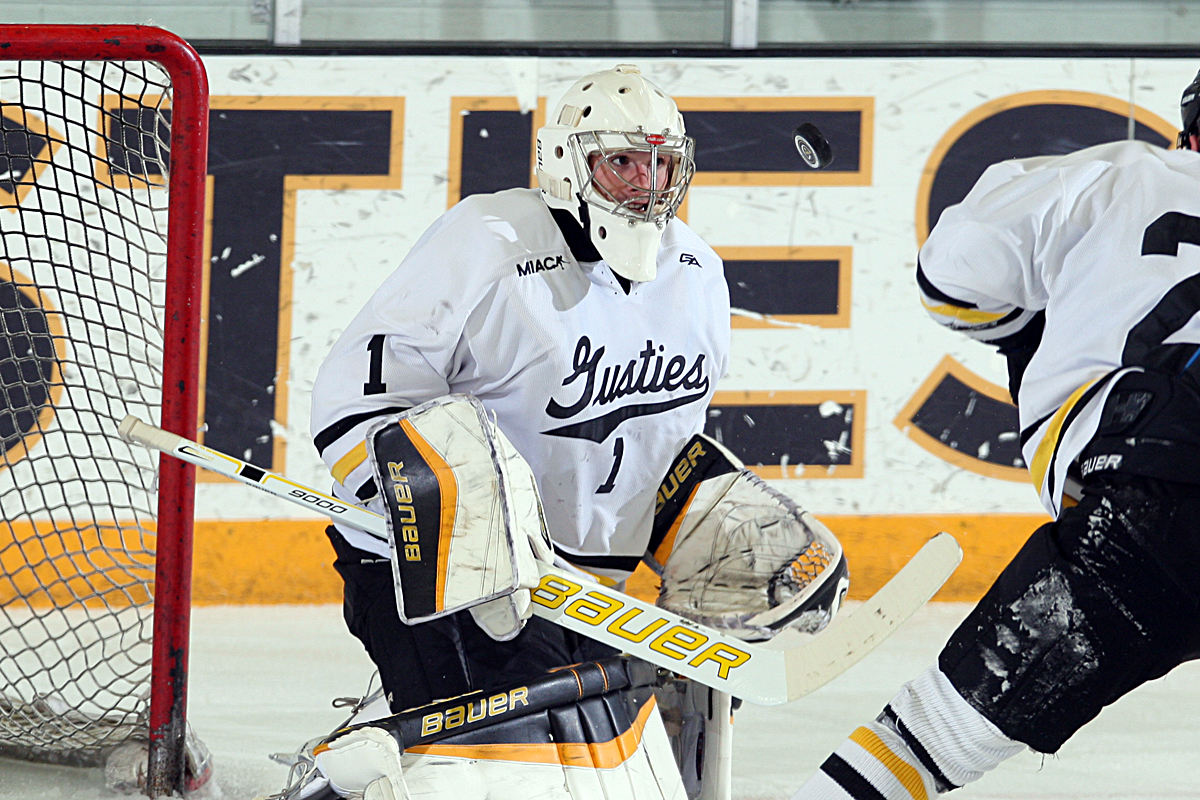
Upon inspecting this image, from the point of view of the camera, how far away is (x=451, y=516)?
4.59ft

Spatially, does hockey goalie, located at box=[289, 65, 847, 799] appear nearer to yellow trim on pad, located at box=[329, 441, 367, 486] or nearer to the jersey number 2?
yellow trim on pad, located at box=[329, 441, 367, 486]

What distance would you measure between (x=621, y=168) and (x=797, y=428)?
5.06 feet

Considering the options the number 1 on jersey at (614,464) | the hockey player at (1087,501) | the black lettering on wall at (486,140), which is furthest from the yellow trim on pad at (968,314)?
the black lettering on wall at (486,140)

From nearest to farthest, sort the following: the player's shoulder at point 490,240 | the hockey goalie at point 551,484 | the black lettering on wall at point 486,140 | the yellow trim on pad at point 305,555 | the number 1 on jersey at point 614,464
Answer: the hockey goalie at point 551,484, the player's shoulder at point 490,240, the number 1 on jersey at point 614,464, the yellow trim on pad at point 305,555, the black lettering on wall at point 486,140

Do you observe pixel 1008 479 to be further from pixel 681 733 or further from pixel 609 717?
pixel 609 717

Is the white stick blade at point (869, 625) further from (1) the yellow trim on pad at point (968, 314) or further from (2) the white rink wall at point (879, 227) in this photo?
(2) the white rink wall at point (879, 227)

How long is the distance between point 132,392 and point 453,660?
5.76ft

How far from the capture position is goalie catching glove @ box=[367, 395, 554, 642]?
1.38 metres

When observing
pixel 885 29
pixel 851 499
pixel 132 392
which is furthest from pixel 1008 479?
pixel 132 392

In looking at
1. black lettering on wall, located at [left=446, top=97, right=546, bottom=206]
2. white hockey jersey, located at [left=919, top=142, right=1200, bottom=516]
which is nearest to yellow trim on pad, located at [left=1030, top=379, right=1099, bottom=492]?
white hockey jersey, located at [left=919, top=142, right=1200, bottom=516]

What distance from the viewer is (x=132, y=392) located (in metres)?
2.91

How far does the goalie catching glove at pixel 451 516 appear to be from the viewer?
1381 millimetres

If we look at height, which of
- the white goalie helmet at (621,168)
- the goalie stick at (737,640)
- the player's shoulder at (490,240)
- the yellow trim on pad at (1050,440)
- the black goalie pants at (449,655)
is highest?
the white goalie helmet at (621,168)

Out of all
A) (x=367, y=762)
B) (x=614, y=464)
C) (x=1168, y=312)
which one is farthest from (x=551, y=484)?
(x=1168, y=312)
